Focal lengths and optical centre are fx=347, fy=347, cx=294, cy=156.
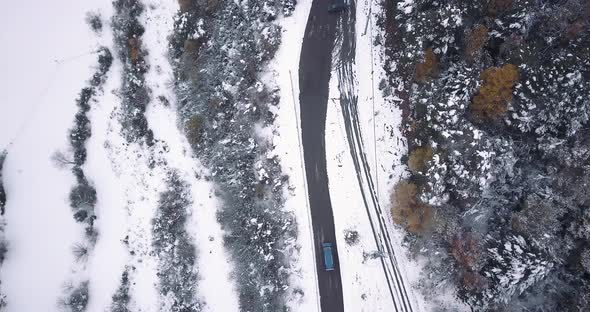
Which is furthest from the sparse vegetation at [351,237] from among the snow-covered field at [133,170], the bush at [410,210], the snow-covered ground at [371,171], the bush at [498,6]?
the bush at [498,6]

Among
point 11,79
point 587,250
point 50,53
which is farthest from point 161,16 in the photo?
point 587,250

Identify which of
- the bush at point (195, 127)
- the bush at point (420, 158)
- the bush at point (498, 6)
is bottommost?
the bush at point (420, 158)

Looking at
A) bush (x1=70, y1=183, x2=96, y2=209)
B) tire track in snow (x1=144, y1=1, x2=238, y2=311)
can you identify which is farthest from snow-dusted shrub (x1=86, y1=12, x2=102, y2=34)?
bush (x1=70, y1=183, x2=96, y2=209)

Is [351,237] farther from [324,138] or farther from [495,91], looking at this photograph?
[495,91]

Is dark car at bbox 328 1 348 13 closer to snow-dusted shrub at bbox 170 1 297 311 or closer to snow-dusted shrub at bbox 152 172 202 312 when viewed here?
snow-dusted shrub at bbox 170 1 297 311

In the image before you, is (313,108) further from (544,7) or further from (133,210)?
(133,210)

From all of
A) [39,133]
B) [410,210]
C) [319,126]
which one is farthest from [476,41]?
[39,133]

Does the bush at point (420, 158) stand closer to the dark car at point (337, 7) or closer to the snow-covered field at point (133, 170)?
the snow-covered field at point (133, 170)
